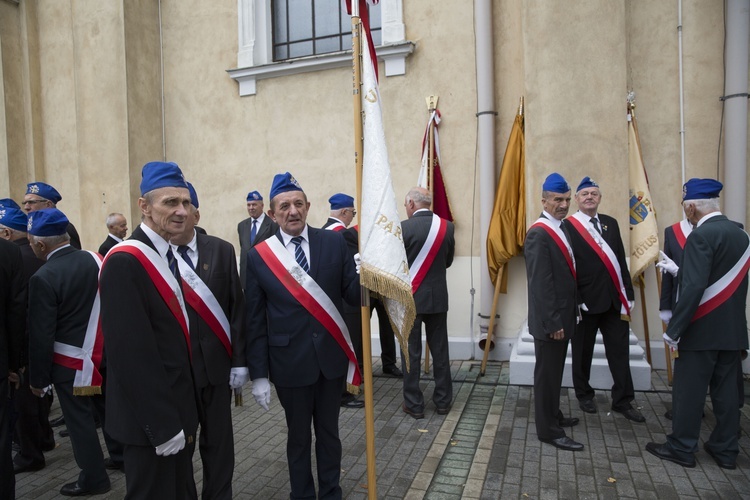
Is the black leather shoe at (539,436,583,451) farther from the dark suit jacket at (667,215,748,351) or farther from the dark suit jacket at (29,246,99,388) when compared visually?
the dark suit jacket at (29,246,99,388)

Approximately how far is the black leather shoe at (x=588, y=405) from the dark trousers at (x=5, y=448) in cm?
444

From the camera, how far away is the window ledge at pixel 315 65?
674 cm

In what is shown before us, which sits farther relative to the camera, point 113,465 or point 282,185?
point 113,465

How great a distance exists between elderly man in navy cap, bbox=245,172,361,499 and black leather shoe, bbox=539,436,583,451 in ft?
6.05

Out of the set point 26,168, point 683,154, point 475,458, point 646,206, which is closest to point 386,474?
point 475,458

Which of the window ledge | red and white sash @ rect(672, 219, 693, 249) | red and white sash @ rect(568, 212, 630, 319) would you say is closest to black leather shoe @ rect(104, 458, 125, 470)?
red and white sash @ rect(568, 212, 630, 319)

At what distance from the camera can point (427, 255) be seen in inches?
198

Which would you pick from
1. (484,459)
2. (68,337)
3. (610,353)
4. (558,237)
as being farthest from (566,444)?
(68,337)

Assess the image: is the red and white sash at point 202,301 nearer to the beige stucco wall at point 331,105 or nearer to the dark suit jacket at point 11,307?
the dark suit jacket at point 11,307

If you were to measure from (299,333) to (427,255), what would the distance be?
2.23 metres

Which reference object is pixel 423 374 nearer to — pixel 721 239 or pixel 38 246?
pixel 721 239

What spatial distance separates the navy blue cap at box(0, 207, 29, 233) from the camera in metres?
4.26

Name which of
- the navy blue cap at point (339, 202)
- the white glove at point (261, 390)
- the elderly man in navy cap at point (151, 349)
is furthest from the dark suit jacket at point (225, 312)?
the navy blue cap at point (339, 202)

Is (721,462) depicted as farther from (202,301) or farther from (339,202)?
(339,202)
